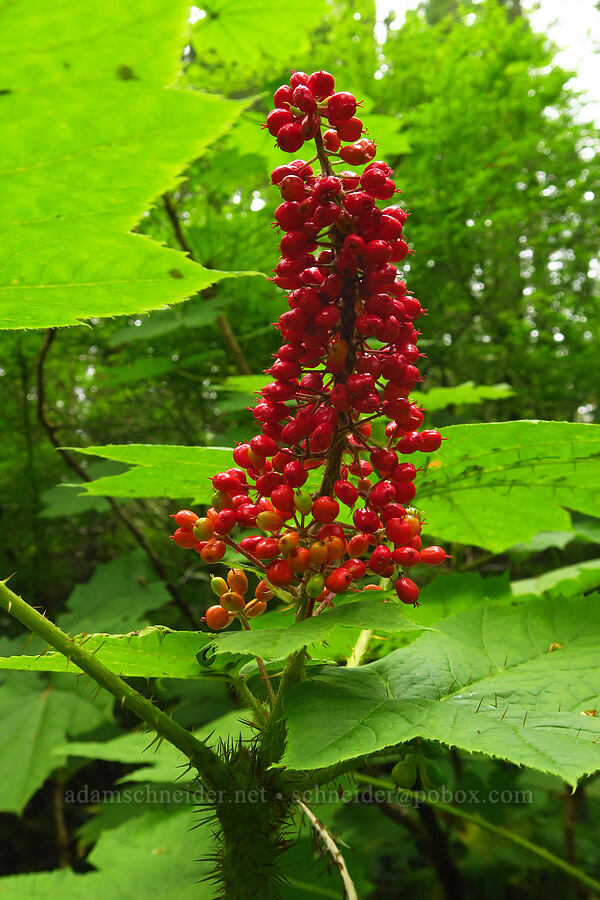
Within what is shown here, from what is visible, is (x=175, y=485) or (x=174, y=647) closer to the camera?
(x=174, y=647)

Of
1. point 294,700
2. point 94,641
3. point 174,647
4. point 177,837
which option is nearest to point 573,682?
point 294,700

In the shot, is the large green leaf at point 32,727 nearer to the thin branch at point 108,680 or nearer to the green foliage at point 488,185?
the thin branch at point 108,680

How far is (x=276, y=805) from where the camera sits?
0.87m

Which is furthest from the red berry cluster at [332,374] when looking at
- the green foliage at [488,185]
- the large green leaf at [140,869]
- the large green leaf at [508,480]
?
the green foliage at [488,185]

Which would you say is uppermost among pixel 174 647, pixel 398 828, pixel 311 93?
pixel 311 93

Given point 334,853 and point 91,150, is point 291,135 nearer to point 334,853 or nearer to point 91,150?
point 91,150

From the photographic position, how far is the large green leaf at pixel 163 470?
1.09 meters

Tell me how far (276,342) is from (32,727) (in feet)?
8.33

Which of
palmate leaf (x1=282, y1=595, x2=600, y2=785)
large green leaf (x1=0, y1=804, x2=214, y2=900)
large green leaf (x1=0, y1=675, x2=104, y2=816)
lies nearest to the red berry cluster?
palmate leaf (x1=282, y1=595, x2=600, y2=785)

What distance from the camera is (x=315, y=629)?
731mm

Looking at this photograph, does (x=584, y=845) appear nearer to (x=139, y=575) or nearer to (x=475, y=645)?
(x=139, y=575)

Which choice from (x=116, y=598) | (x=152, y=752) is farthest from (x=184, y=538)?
(x=116, y=598)

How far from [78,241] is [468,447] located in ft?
2.45

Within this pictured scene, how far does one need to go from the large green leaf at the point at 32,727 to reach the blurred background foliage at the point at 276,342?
2cm
